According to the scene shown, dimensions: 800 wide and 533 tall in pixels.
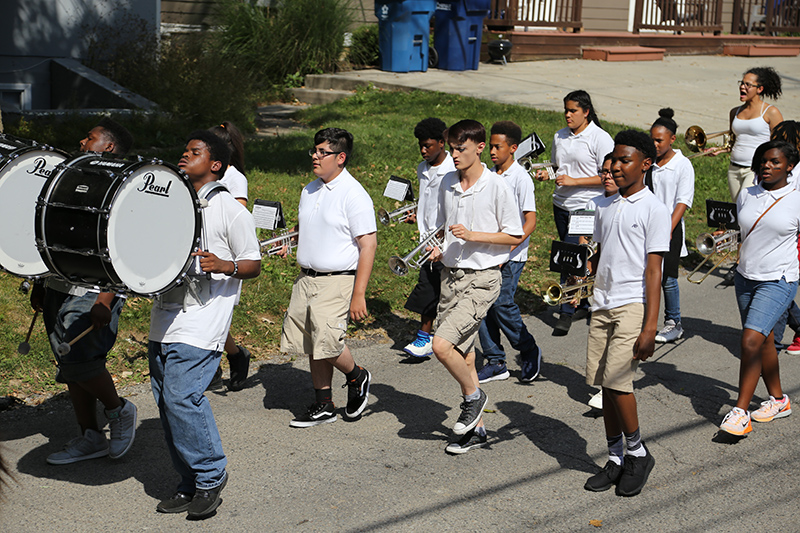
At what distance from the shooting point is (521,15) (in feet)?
72.9

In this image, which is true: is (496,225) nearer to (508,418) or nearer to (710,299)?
(508,418)

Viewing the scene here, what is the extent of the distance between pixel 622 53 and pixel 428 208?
58.0 feet

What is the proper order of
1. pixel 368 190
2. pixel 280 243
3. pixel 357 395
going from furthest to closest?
pixel 368 190 < pixel 280 243 < pixel 357 395

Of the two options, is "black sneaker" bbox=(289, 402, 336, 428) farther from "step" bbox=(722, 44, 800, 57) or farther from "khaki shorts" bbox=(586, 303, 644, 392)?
"step" bbox=(722, 44, 800, 57)

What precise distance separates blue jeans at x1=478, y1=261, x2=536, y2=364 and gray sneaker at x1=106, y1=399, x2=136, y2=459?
2.65 meters

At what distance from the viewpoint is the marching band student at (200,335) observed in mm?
4359

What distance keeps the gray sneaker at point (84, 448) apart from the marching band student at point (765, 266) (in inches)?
152

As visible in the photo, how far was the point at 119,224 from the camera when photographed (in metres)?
4.00

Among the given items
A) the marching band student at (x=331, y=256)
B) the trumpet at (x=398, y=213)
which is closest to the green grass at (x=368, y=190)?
the trumpet at (x=398, y=213)

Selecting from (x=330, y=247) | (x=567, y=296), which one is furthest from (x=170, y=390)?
(x=567, y=296)

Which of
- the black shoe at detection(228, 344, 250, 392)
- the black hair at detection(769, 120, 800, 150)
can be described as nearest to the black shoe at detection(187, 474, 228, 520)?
the black shoe at detection(228, 344, 250, 392)

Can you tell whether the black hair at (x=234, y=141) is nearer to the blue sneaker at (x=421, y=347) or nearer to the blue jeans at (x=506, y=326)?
the blue sneaker at (x=421, y=347)

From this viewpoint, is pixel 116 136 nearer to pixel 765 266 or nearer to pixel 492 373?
pixel 492 373

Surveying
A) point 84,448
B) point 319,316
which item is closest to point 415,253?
point 319,316
